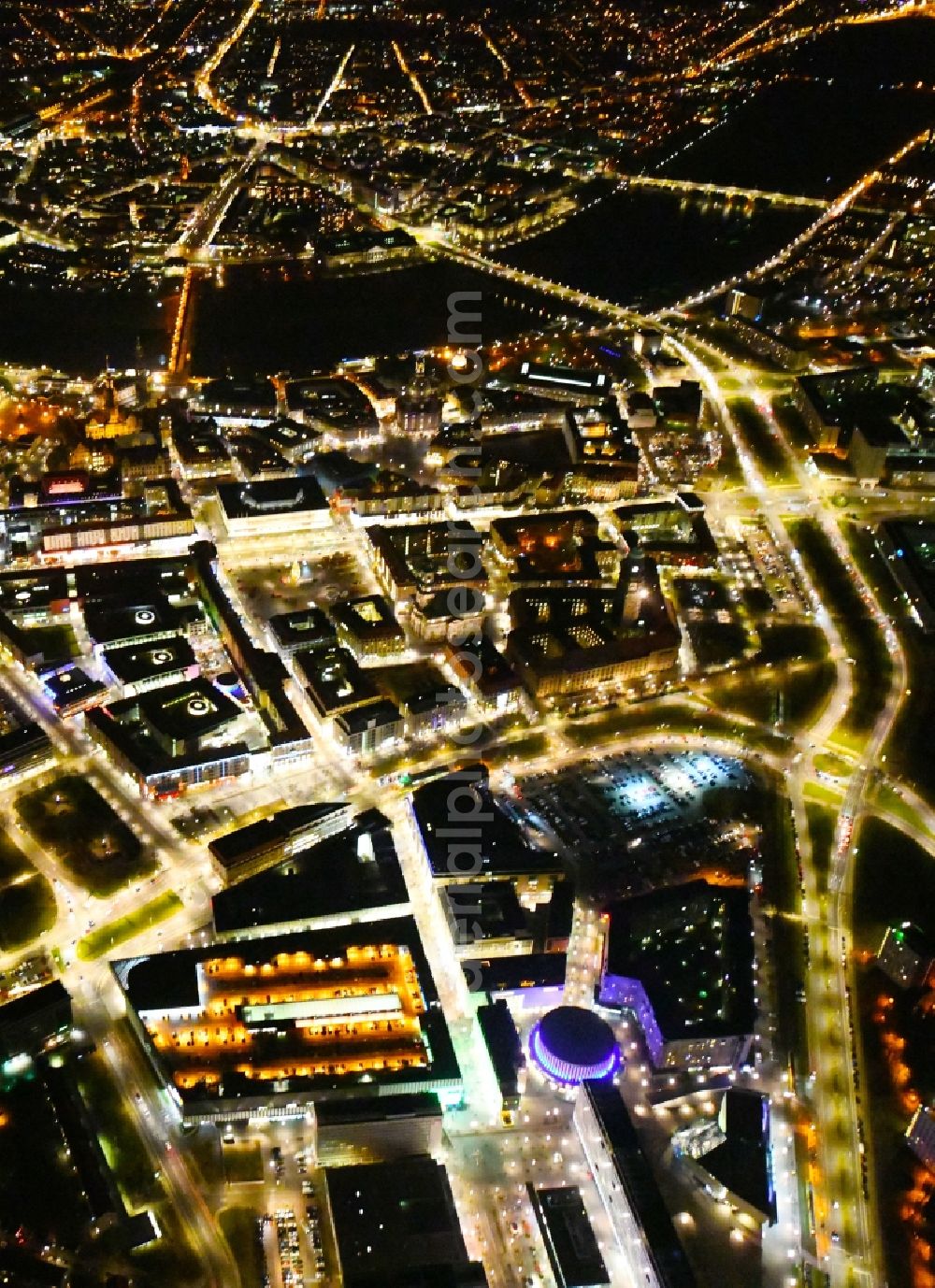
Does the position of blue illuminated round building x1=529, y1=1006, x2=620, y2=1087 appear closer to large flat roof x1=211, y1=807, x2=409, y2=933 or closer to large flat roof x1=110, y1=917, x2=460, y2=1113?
large flat roof x1=110, y1=917, x2=460, y2=1113

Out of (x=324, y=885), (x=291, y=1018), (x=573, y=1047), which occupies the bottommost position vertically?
(x=573, y=1047)

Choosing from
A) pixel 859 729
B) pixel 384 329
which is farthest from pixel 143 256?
pixel 859 729

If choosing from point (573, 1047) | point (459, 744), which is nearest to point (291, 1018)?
point (573, 1047)

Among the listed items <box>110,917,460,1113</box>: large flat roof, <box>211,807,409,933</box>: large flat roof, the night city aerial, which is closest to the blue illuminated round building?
the night city aerial

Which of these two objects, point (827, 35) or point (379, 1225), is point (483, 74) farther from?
point (379, 1225)

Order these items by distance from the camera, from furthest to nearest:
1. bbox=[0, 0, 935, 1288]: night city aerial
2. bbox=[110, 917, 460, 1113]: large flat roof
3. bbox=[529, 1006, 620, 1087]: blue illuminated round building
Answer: bbox=[529, 1006, 620, 1087]: blue illuminated round building < bbox=[110, 917, 460, 1113]: large flat roof < bbox=[0, 0, 935, 1288]: night city aerial

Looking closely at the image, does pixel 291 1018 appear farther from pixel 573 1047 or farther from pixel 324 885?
pixel 573 1047

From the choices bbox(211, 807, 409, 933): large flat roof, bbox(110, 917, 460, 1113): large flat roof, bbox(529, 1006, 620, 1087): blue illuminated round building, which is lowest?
bbox(529, 1006, 620, 1087): blue illuminated round building

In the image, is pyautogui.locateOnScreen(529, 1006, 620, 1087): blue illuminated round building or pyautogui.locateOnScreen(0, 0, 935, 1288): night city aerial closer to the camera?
pyautogui.locateOnScreen(0, 0, 935, 1288): night city aerial
